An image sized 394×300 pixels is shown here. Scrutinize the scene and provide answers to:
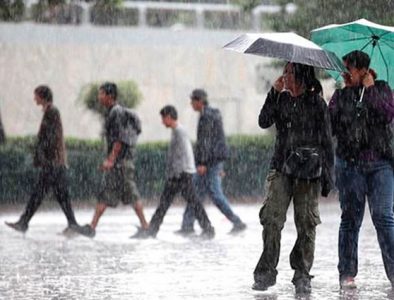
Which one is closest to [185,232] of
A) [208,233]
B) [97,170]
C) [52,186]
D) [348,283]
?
[208,233]

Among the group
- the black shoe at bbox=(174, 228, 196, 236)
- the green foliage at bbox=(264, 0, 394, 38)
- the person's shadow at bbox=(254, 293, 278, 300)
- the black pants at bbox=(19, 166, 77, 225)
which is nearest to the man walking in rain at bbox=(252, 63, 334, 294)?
the person's shadow at bbox=(254, 293, 278, 300)

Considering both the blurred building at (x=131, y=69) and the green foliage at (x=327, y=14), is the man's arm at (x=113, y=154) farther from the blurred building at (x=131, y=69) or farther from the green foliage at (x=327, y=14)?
the blurred building at (x=131, y=69)

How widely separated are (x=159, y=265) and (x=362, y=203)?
2455 millimetres

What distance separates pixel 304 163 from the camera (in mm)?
8547

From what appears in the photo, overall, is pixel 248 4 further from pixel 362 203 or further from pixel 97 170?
pixel 362 203

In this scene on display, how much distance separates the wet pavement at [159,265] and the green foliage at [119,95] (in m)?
10.6

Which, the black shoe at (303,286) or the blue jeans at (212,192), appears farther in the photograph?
the blue jeans at (212,192)

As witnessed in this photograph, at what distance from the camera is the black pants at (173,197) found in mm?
13836

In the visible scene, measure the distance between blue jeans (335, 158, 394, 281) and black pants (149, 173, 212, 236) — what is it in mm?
4993

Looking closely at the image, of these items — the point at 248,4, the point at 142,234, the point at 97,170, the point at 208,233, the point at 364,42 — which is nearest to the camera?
the point at 364,42

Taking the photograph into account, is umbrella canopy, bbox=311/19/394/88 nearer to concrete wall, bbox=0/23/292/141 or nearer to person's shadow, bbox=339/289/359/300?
person's shadow, bbox=339/289/359/300

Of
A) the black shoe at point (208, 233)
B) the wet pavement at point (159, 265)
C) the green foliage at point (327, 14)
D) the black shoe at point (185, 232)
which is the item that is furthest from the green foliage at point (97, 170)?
the black shoe at point (208, 233)

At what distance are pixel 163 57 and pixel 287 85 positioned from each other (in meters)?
A: 22.7

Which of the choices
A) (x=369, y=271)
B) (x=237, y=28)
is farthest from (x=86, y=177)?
(x=237, y=28)
